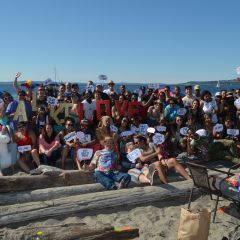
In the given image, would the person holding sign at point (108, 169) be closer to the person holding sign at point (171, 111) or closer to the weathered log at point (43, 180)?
the weathered log at point (43, 180)

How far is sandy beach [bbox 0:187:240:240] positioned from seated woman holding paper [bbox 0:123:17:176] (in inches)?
91.9

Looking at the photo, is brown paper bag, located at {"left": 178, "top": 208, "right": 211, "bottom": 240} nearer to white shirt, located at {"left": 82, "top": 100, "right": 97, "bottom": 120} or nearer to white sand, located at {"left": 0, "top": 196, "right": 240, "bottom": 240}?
white sand, located at {"left": 0, "top": 196, "right": 240, "bottom": 240}

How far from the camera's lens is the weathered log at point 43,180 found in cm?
693

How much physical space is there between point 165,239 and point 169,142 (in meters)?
4.46

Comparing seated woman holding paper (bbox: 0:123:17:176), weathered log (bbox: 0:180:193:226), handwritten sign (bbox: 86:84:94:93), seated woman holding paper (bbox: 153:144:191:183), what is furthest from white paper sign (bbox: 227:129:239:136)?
seated woman holding paper (bbox: 0:123:17:176)

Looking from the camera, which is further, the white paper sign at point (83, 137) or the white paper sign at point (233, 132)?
the white paper sign at point (233, 132)

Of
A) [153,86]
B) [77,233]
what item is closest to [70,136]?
[77,233]

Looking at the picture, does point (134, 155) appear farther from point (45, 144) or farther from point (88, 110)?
point (88, 110)

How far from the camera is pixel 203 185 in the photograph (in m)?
6.33

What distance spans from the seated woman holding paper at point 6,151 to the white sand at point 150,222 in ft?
7.74

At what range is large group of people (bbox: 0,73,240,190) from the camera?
7.89m

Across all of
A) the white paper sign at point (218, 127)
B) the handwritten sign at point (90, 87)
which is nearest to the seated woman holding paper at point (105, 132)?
the white paper sign at point (218, 127)

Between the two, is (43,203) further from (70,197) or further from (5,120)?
(5,120)

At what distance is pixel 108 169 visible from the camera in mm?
7434
